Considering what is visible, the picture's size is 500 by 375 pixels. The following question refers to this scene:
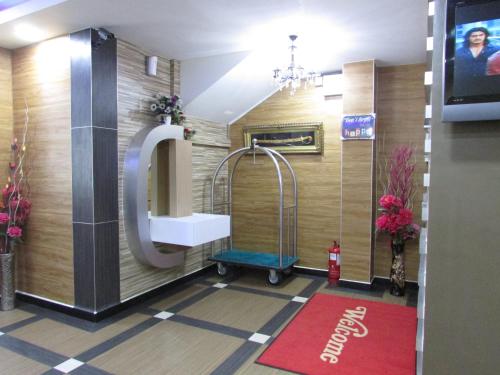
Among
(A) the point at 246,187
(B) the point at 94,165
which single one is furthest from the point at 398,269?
(B) the point at 94,165

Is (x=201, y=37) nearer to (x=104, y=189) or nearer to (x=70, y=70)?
(x=70, y=70)

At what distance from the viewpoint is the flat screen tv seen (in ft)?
4.03

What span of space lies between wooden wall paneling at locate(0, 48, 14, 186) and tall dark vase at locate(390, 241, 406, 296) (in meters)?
4.30

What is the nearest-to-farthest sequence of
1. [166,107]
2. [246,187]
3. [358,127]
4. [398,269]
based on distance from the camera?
1. [166,107]
2. [398,269]
3. [358,127]
4. [246,187]

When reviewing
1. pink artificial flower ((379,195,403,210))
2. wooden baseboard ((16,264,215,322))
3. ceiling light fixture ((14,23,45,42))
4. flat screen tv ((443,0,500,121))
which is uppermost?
ceiling light fixture ((14,23,45,42))

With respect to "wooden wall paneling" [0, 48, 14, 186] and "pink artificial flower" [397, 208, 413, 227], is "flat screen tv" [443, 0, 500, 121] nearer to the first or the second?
"pink artificial flower" [397, 208, 413, 227]

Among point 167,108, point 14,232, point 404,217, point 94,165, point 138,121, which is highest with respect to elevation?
point 167,108

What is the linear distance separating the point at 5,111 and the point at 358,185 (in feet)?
12.9

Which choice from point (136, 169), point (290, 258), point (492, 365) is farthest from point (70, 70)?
point (492, 365)

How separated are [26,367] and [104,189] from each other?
59.1 inches

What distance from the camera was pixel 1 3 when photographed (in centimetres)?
295

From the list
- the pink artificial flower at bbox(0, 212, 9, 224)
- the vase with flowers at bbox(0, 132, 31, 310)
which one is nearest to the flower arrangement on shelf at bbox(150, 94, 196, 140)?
the vase with flowers at bbox(0, 132, 31, 310)

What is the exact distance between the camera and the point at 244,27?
122 inches

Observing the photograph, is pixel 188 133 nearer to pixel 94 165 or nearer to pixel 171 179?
pixel 171 179
